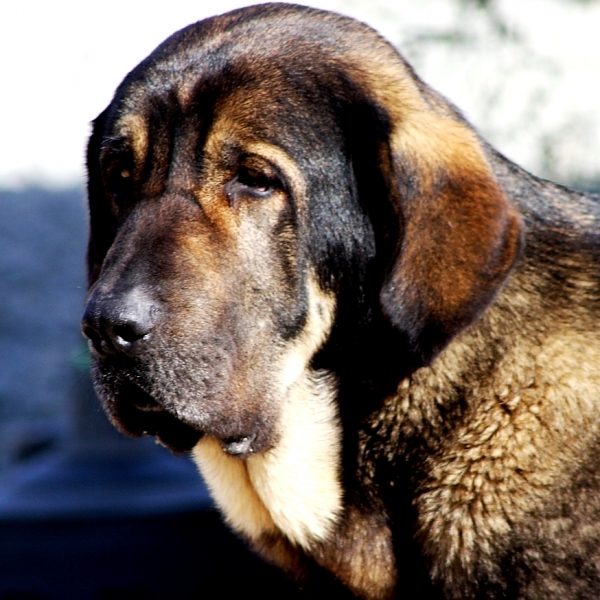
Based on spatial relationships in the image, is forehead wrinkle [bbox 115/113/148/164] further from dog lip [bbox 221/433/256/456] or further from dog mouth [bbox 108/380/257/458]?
dog lip [bbox 221/433/256/456]

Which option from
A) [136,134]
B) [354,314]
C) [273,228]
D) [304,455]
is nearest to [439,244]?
[354,314]

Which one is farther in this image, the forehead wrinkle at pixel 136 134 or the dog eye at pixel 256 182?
the forehead wrinkle at pixel 136 134

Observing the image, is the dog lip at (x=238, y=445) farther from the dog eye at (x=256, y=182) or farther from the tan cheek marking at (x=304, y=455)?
the dog eye at (x=256, y=182)

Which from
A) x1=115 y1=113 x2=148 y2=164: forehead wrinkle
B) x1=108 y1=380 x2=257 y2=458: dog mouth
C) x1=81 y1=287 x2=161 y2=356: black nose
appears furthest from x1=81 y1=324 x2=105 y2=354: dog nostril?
x1=115 y1=113 x2=148 y2=164: forehead wrinkle

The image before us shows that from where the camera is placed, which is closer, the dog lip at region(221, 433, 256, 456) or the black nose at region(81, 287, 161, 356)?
the black nose at region(81, 287, 161, 356)

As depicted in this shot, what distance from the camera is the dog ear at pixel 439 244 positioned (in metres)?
2.57

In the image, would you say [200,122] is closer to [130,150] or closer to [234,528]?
[130,150]

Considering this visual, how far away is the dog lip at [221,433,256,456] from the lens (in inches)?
108

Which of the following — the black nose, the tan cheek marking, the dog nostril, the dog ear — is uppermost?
the dog ear

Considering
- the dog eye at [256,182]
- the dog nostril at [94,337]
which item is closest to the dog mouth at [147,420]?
the dog nostril at [94,337]

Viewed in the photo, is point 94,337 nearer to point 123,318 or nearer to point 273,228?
point 123,318

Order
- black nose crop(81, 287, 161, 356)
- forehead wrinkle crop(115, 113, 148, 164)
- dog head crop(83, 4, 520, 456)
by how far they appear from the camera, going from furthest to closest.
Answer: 1. forehead wrinkle crop(115, 113, 148, 164)
2. dog head crop(83, 4, 520, 456)
3. black nose crop(81, 287, 161, 356)

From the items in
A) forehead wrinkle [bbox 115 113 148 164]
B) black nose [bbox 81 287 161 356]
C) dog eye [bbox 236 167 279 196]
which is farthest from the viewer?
forehead wrinkle [bbox 115 113 148 164]

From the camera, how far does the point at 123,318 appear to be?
2443mm
